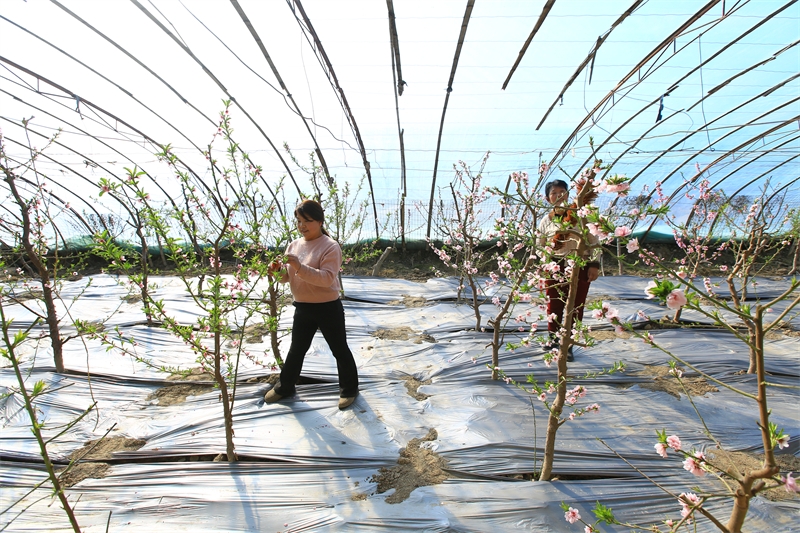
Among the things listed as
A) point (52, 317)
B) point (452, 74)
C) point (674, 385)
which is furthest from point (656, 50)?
point (52, 317)

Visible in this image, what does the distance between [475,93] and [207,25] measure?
3522 mm

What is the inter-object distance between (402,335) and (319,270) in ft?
7.56

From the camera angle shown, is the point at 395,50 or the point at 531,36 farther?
the point at 395,50

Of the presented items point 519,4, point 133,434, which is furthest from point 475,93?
point 133,434

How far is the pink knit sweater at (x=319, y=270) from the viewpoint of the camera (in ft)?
8.61

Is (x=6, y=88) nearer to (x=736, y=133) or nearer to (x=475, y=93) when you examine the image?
(x=475, y=93)

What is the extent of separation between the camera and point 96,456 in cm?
240

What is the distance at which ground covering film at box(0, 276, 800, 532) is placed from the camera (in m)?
1.92

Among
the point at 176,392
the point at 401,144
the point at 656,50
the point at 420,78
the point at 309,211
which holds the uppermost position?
the point at 420,78

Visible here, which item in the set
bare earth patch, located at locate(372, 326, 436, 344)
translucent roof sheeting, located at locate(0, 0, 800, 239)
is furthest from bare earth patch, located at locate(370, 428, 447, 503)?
translucent roof sheeting, located at locate(0, 0, 800, 239)

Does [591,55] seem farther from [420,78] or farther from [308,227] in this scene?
[308,227]

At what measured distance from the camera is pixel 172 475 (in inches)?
85.1

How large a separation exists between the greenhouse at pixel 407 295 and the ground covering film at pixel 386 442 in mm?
19

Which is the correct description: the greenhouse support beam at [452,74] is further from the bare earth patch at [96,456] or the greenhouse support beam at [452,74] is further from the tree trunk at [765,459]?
the bare earth patch at [96,456]
